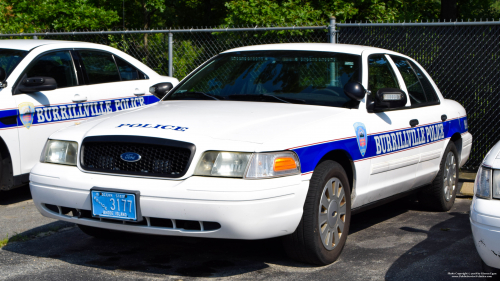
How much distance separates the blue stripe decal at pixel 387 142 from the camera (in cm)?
397

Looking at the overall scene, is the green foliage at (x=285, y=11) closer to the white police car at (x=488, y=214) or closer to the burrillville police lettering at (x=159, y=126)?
the burrillville police lettering at (x=159, y=126)

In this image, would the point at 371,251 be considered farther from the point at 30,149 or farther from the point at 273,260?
the point at 30,149

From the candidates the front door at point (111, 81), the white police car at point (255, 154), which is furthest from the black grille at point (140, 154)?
the front door at point (111, 81)

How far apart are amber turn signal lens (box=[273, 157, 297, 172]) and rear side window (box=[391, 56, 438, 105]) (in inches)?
85.6

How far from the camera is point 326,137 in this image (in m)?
4.15

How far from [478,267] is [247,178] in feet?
6.08

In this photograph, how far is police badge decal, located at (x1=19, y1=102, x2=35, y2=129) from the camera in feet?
20.0

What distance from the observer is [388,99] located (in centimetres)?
480

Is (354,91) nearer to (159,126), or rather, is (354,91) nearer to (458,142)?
(159,126)

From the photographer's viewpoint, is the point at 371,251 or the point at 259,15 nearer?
the point at 371,251

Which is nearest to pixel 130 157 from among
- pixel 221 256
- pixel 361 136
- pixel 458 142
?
pixel 221 256

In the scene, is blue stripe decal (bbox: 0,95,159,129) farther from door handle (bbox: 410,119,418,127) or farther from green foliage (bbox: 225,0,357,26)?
green foliage (bbox: 225,0,357,26)

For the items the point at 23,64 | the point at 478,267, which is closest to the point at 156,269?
the point at 478,267

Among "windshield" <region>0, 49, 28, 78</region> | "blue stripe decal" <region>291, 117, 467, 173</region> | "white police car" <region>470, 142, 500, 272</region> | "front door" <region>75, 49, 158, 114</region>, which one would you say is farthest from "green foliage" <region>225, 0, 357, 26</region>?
"white police car" <region>470, 142, 500, 272</region>
